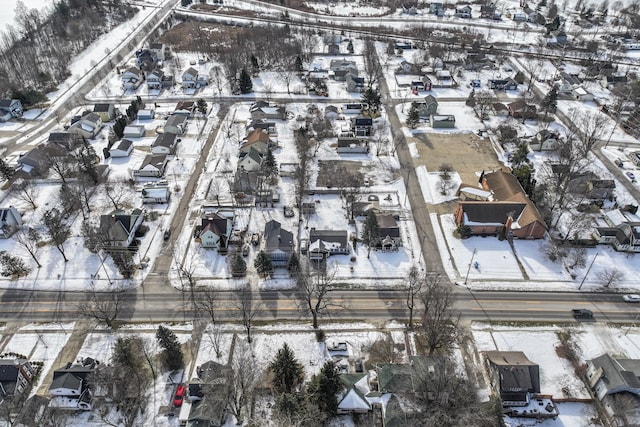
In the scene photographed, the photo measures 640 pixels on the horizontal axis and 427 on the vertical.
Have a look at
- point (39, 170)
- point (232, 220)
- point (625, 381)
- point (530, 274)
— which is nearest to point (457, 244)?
point (530, 274)

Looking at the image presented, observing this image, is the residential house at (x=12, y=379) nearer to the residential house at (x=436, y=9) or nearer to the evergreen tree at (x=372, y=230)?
the evergreen tree at (x=372, y=230)

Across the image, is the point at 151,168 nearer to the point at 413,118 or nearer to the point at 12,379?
the point at 12,379

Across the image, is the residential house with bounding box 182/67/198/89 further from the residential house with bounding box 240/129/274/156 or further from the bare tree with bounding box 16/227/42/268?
the bare tree with bounding box 16/227/42/268

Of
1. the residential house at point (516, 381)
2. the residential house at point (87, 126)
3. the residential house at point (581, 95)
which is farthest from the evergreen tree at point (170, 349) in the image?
the residential house at point (581, 95)

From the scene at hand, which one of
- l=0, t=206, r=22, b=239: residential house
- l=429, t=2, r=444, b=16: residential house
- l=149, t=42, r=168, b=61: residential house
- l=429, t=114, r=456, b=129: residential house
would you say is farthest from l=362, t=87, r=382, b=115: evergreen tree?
l=429, t=2, r=444, b=16: residential house

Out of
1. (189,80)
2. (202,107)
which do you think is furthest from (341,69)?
(202,107)

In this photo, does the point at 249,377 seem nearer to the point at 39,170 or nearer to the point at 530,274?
the point at 530,274
